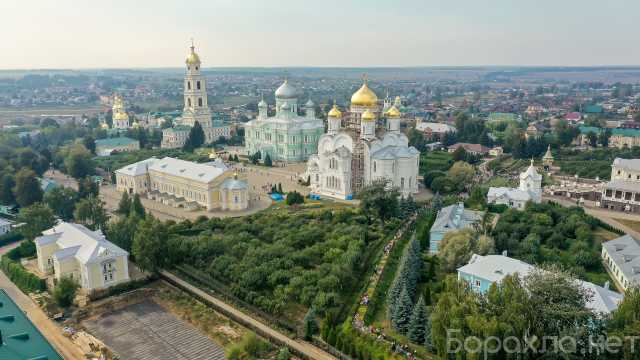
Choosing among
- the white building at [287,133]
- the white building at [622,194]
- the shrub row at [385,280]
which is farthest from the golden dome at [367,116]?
the white building at [622,194]

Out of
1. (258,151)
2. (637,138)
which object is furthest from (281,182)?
(637,138)

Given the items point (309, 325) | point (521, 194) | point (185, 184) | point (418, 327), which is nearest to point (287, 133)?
point (185, 184)

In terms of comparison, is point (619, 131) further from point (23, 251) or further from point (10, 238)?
point (10, 238)

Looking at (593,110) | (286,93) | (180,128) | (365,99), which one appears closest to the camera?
(365,99)

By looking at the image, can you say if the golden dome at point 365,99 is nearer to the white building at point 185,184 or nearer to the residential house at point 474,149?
the white building at point 185,184

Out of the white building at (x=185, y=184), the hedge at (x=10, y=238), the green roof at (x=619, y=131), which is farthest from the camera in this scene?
the green roof at (x=619, y=131)

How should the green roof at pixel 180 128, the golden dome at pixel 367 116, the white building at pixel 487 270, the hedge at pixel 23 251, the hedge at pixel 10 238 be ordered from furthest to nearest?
the green roof at pixel 180 128 < the golden dome at pixel 367 116 < the hedge at pixel 10 238 < the hedge at pixel 23 251 < the white building at pixel 487 270
